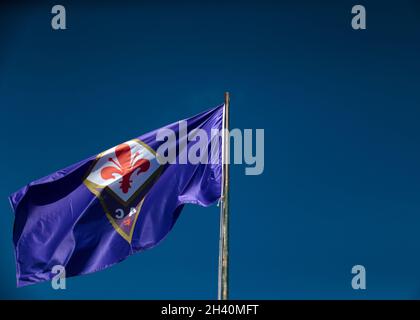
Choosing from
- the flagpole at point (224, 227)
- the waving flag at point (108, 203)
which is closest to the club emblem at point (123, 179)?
the waving flag at point (108, 203)

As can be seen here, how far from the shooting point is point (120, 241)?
15695 mm

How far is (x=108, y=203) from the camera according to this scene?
16203 mm

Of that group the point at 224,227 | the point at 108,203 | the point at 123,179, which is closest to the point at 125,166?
the point at 123,179

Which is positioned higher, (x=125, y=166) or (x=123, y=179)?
(x=125, y=166)

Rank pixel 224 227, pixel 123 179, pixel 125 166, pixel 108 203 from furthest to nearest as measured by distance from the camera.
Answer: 1. pixel 125 166
2. pixel 123 179
3. pixel 108 203
4. pixel 224 227

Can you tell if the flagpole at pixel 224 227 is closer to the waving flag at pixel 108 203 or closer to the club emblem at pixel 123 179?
the waving flag at pixel 108 203

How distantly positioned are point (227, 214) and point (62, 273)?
423cm

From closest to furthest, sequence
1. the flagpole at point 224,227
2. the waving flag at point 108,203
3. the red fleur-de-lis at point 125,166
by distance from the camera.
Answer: the flagpole at point 224,227 → the waving flag at point 108,203 → the red fleur-de-lis at point 125,166

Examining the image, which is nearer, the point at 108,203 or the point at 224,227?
the point at 224,227

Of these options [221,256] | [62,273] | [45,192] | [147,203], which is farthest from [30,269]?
[221,256]

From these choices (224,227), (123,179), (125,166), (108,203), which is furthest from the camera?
(125,166)

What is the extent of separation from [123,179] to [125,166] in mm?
348

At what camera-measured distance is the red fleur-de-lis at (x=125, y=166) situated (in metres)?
16.4

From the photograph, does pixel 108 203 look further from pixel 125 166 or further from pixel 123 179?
pixel 125 166
